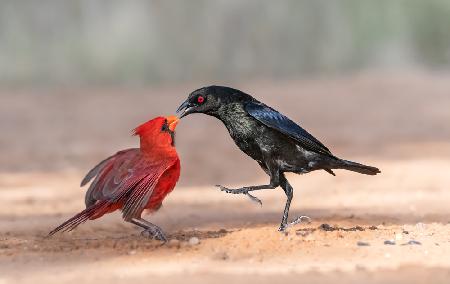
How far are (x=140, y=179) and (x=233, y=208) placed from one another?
3028mm

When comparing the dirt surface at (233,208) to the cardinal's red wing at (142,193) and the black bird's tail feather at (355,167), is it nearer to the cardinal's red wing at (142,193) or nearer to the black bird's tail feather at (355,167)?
the cardinal's red wing at (142,193)

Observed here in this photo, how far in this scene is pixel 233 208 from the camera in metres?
9.62

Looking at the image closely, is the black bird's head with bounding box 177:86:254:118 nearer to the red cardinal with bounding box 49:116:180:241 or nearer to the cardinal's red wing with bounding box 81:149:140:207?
the red cardinal with bounding box 49:116:180:241

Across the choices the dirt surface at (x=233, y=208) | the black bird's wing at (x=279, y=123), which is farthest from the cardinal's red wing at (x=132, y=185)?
the black bird's wing at (x=279, y=123)

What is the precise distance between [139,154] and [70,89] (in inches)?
702

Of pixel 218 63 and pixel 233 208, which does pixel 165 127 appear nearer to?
pixel 233 208

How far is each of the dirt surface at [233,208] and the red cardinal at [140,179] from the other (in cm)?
25

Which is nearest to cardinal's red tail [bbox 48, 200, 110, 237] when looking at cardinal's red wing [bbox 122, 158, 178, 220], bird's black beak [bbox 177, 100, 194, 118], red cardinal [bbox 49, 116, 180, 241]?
red cardinal [bbox 49, 116, 180, 241]

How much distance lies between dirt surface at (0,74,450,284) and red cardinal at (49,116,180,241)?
9.7 inches

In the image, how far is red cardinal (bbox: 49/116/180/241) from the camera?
667 centimetres

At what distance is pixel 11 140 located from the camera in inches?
656

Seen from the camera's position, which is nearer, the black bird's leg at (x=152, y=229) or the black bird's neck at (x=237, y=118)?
the black bird's neck at (x=237, y=118)

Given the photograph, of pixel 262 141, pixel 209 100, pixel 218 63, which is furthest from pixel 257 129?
pixel 218 63

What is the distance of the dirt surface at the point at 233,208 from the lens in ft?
19.4
